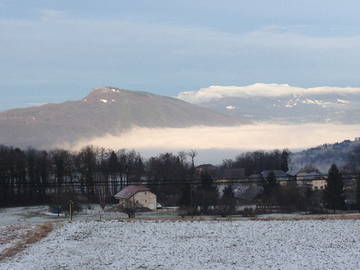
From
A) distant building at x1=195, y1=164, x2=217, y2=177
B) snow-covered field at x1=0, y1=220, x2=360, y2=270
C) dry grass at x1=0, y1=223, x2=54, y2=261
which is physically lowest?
snow-covered field at x1=0, y1=220, x2=360, y2=270

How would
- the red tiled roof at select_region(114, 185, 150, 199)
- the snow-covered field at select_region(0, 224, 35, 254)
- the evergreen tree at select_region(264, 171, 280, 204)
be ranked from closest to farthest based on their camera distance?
the snow-covered field at select_region(0, 224, 35, 254) → the red tiled roof at select_region(114, 185, 150, 199) → the evergreen tree at select_region(264, 171, 280, 204)

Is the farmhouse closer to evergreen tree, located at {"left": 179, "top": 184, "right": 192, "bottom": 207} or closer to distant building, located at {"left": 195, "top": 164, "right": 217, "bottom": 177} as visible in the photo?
evergreen tree, located at {"left": 179, "top": 184, "right": 192, "bottom": 207}

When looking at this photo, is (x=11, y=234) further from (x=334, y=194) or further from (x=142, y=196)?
(x=334, y=194)

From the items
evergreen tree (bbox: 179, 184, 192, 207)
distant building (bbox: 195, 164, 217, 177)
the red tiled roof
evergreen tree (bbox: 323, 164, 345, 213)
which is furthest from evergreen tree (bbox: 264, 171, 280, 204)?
distant building (bbox: 195, 164, 217, 177)

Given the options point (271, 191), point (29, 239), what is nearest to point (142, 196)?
point (271, 191)

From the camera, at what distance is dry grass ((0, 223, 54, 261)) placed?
23359 mm

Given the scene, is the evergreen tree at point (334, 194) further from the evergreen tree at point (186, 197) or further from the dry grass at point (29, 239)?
the dry grass at point (29, 239)

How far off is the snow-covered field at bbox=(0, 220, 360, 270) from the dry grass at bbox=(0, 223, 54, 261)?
1.71 ft

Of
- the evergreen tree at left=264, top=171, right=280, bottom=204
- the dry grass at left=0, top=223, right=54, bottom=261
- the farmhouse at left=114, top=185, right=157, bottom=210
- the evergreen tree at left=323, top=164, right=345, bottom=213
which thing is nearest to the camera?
the dry grass at left=0, top=223, right=54, bottom=261

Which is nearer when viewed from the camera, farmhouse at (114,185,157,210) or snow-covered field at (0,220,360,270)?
snow-covered field at (0,220,360,270)

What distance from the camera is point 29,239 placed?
27.5 meters

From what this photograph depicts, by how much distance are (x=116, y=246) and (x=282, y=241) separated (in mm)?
7366

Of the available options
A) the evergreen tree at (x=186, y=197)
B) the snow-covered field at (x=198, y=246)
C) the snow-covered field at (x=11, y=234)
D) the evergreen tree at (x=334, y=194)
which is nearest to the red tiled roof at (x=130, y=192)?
the evergreen tree at (x=186, y=197)

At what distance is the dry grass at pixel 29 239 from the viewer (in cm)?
2336
